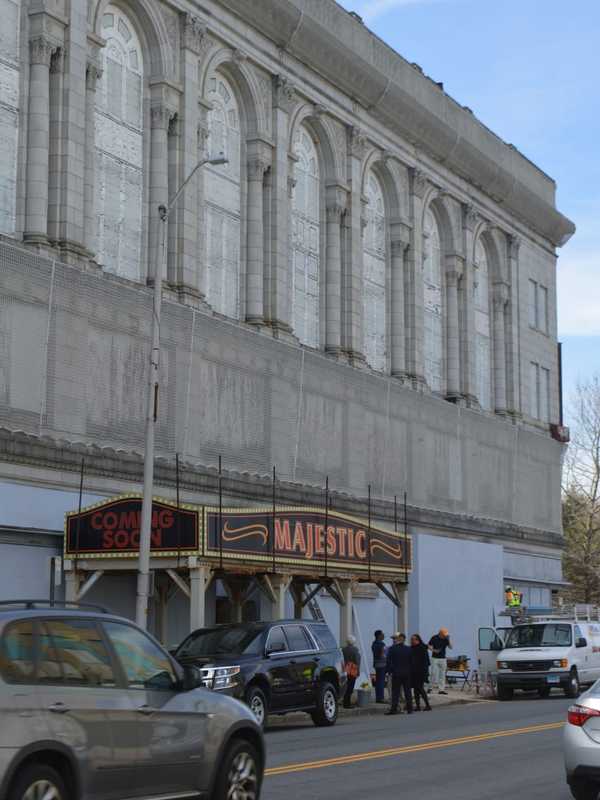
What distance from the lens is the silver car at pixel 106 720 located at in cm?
976

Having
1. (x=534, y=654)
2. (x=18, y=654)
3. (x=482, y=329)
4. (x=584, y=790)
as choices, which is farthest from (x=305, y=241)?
(x=18, y=654)

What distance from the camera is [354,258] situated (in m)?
47.9

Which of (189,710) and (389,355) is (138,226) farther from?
(189,710)

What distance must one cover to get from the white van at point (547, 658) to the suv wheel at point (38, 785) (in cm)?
2653

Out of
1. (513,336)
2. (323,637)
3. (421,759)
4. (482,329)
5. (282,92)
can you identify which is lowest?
(421,759)

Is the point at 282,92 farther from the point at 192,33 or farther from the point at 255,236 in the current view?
the point at 192,33

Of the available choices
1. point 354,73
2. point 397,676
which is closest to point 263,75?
point 354,73

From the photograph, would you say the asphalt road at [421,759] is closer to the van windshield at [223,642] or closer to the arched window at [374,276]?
the van windshield at [223,642]

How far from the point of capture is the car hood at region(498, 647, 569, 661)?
35.2m

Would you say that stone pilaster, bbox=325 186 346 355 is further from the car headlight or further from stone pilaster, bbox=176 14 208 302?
the car headlight

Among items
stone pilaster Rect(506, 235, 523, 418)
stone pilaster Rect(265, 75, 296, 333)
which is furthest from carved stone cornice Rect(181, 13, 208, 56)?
stone pilaster Rect(506, 235, 523, 418)

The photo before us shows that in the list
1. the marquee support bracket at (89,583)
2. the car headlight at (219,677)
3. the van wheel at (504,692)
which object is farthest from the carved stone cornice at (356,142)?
the car headlight at (219,677)

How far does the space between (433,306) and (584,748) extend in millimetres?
42268

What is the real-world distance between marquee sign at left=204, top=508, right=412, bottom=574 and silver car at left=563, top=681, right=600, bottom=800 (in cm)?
1459
